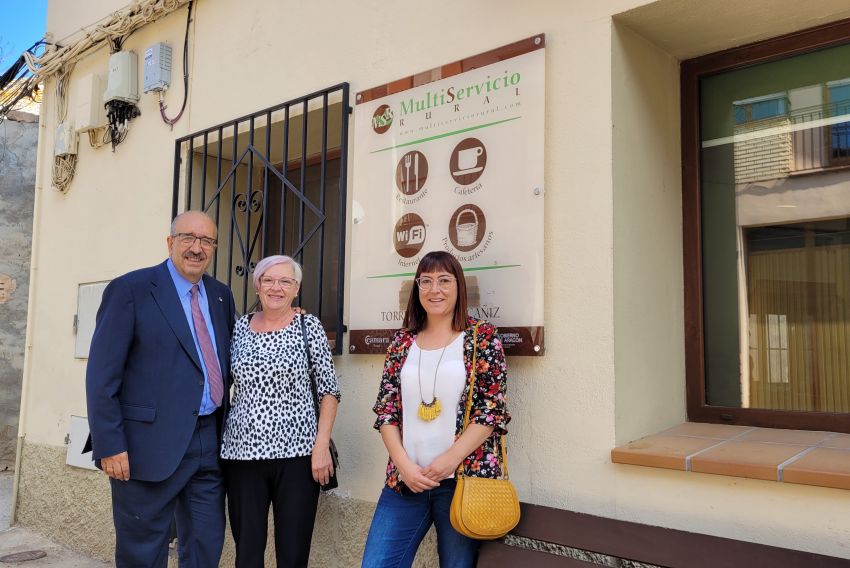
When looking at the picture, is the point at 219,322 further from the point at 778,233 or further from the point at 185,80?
the point at 185,80

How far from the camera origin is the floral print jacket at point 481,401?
2512 millimetres

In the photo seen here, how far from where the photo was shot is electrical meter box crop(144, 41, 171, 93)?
4.94 meters

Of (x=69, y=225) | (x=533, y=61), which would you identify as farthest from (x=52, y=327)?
(x=533, y=61)

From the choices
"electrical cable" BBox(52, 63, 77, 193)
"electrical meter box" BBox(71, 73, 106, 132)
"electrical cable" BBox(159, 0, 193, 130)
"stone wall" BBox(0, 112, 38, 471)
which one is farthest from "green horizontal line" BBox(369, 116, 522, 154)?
"stone wall" BBox(0, 112, 38, 471)

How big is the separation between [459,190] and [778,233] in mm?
1257

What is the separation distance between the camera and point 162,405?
285cm

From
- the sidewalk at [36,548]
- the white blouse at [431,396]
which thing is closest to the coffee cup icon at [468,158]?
the white blouse at [431,396]

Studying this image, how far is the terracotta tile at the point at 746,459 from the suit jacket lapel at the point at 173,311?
191 cm

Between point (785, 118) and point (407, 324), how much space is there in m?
1.65

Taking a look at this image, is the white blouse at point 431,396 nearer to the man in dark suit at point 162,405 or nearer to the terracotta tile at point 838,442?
the man in dark suit at point 162,405

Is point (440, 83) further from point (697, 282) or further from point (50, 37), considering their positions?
point (50, 37)

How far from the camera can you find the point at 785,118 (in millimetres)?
2818

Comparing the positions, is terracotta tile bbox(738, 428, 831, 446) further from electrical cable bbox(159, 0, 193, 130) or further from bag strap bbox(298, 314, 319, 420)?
electrical cable bbox(159, 0, 193, 130)

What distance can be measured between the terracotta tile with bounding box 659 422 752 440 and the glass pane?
0.34ft
